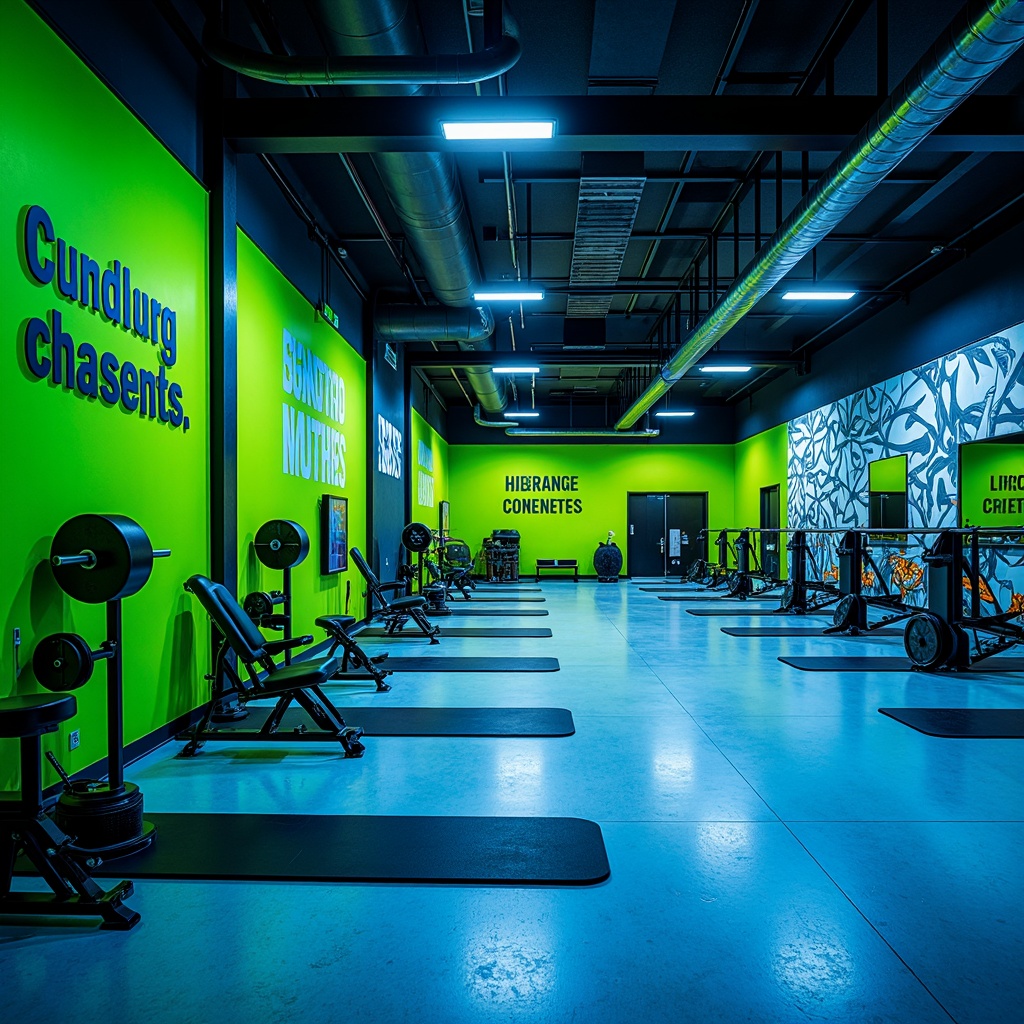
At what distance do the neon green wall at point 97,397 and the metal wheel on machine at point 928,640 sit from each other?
17.4 feet

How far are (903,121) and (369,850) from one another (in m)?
4.39

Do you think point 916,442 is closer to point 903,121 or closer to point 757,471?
point 903,121

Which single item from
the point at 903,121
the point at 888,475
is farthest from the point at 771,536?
the point at 903,121

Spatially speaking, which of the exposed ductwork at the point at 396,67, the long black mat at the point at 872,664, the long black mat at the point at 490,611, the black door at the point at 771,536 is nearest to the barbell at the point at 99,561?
the exposed ductwork at the point at 396,67

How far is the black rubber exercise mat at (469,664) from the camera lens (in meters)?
5.73

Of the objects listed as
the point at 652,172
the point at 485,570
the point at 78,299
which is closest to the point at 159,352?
the point at 78,299

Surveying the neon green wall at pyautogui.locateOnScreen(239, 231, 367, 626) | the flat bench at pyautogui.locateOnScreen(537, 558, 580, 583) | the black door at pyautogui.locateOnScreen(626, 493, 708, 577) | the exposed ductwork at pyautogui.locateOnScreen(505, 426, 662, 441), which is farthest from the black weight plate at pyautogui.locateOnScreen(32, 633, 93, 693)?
the black door at pyautogui.locateOnScreen(626, 493, 708, 577)

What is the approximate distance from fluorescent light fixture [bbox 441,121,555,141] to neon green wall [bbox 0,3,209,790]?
1567mm

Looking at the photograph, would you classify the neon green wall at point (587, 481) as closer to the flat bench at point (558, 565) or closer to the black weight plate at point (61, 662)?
the flat bench at point (558, 565)

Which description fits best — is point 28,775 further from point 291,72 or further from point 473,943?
point 291,72

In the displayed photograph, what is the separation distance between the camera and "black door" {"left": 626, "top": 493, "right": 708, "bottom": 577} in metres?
17.0

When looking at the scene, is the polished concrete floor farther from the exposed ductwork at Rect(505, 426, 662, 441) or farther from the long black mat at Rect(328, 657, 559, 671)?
the exposed ductwork at Rect(505, 426, 662, 441)

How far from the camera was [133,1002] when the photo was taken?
67.9 inches

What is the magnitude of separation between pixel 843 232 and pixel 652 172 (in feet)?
8.79
